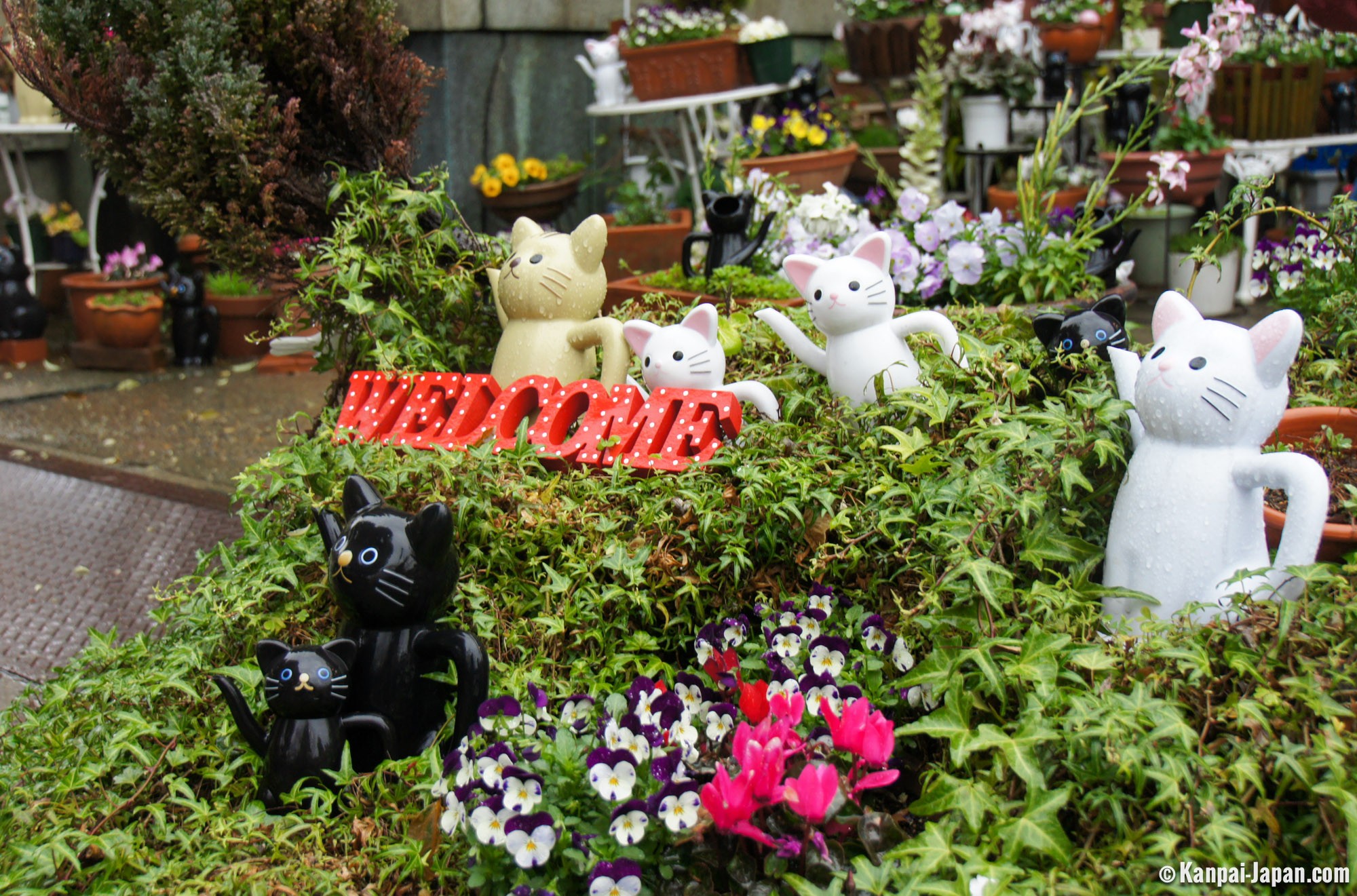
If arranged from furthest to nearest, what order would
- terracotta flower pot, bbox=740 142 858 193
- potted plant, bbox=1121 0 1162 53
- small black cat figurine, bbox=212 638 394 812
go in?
potted plant, bbox=1121 0 1162 53 → terracotta flower pot, bbox=740 142 858 193 → small black cat figurine, bbox=212 638 394 812

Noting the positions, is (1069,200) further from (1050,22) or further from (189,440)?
(189,440)

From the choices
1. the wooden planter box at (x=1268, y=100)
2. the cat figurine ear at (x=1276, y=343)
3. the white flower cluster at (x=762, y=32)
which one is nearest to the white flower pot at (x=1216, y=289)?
the wooden planter box at (x=1268, y=100)

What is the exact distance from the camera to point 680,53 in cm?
521

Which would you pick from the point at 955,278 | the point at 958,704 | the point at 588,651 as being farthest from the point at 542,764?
the point at 955,278

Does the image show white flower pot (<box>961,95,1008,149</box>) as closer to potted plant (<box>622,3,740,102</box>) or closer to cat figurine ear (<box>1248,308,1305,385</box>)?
potted plant (<box>622,3,740,102</box>)

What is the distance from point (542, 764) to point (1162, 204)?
570 cm

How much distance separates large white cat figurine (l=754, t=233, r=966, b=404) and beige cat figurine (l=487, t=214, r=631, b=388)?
0.50 m

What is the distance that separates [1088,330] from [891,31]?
179 inches

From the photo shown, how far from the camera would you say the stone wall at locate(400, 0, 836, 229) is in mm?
5969

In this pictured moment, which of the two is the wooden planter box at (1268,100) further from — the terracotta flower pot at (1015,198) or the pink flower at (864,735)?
the pink flower at (864,735)

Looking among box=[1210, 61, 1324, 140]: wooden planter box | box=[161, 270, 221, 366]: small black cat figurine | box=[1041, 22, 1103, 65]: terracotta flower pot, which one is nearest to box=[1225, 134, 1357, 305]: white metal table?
Answer: box=[1210, 61, 1324, 140]: wooden planter box

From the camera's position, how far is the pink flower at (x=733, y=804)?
1.34 m

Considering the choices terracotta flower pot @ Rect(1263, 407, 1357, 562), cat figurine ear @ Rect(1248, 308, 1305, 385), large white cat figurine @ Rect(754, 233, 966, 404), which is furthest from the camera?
large white cat figurine @ Rect(754, 233, 966, 404)

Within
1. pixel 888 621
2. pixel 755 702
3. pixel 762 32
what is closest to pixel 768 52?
pixel 762 32
